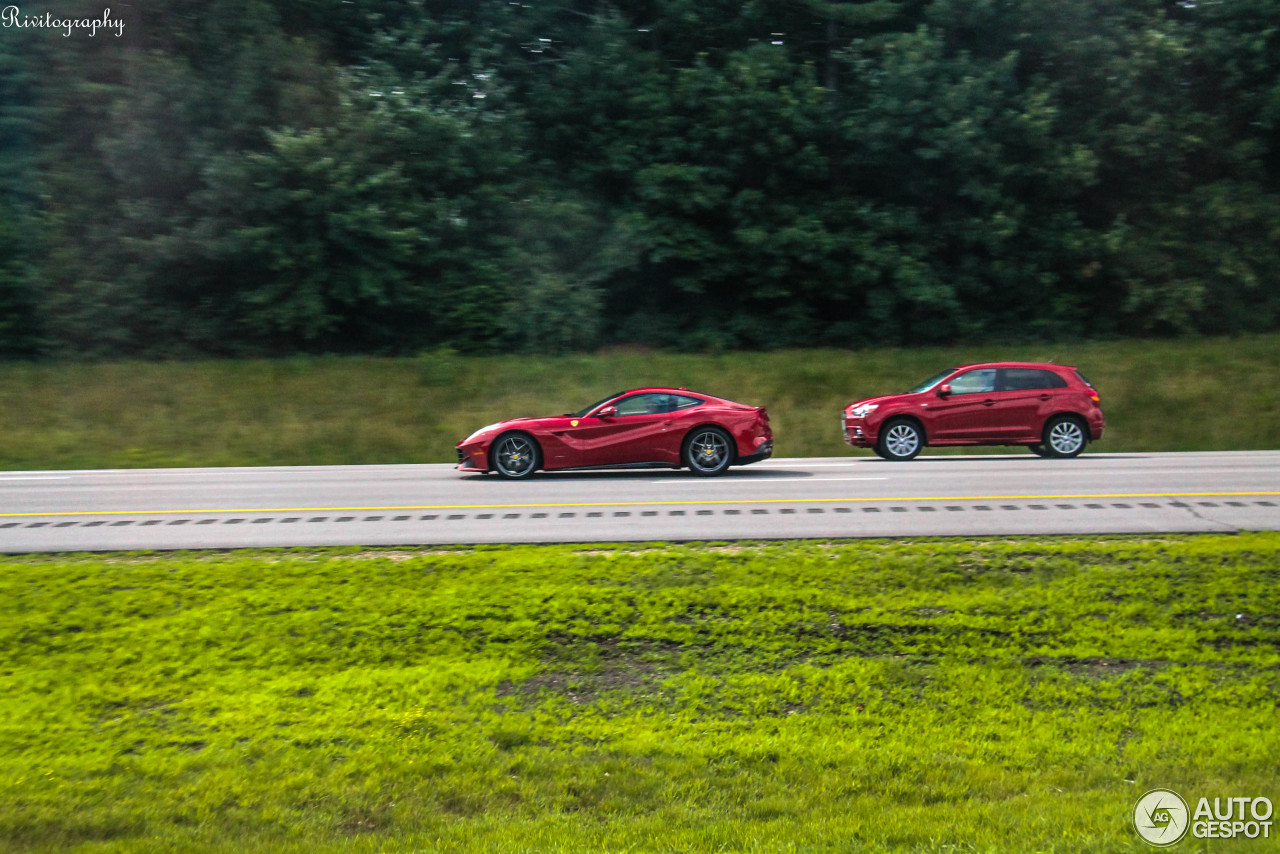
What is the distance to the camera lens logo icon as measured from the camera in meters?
4.51

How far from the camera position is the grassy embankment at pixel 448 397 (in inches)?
858

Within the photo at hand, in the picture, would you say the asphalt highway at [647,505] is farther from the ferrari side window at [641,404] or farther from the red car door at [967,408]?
the ferrari side window at [641,404]

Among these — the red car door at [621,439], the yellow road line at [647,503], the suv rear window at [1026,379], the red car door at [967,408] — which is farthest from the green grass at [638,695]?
the suv rear window at [1026,379]

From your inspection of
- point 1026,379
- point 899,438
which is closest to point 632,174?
point 899,438

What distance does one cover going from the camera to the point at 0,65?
2897 centimetres

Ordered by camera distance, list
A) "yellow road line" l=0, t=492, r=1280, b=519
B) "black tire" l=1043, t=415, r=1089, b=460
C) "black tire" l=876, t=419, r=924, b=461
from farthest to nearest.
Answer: "black tire" l=876, t=419, r=924, b=461, "black tire" l=1043, t=415, r=1089, b=460, "yellow road line" l=0, t=492, r=1280, b=519

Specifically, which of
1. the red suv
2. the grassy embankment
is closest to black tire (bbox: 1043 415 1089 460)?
the red suv

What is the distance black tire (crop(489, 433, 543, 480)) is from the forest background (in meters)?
12.9

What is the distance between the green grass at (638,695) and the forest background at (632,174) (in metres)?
20.5

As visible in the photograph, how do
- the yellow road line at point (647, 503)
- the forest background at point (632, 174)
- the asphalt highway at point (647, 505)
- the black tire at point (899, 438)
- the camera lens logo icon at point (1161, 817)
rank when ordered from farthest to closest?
the forest background at point (632, 174) < the black tire at point (899, 438) < the yellow road line at point (647, 503) < the asphalt highway at point (647, 505) < the camera lens logo icon at point (1161, 817)

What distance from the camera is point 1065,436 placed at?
1756 cm

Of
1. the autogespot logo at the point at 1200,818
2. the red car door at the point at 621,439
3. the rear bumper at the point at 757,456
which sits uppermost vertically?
the red car door at the point at 621,439

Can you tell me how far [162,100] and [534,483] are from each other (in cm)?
1877

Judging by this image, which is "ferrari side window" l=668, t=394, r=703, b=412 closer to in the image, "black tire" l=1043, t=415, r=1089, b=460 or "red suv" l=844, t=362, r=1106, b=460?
"red suv" l=844, t=362, r=1106, b=460
